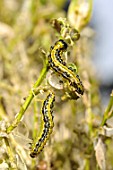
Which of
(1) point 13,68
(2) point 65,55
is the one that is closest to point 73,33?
(2) point 65,55

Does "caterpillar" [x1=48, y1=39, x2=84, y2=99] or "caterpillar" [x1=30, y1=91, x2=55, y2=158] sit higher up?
"caterpillar" [x1=48, y1=39, x2=84, y2=99]

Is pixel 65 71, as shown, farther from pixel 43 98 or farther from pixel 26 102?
pixel 43 98

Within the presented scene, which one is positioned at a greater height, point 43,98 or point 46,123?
point 43,98

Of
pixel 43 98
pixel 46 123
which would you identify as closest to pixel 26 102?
pixel 46 123

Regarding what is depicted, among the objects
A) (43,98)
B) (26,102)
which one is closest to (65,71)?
(26,102)

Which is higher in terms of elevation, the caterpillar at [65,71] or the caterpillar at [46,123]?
the caterpillar at [65,71]

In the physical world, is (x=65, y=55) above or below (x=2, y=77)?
below

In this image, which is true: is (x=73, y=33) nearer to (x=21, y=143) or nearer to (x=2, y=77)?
(x=21, y=143)

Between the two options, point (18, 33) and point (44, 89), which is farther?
point (18, 33)

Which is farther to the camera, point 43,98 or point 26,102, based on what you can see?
point 43,98

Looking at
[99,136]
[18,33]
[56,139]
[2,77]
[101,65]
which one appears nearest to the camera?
[99,136]

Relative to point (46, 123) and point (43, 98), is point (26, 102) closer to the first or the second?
point (46, 123)
